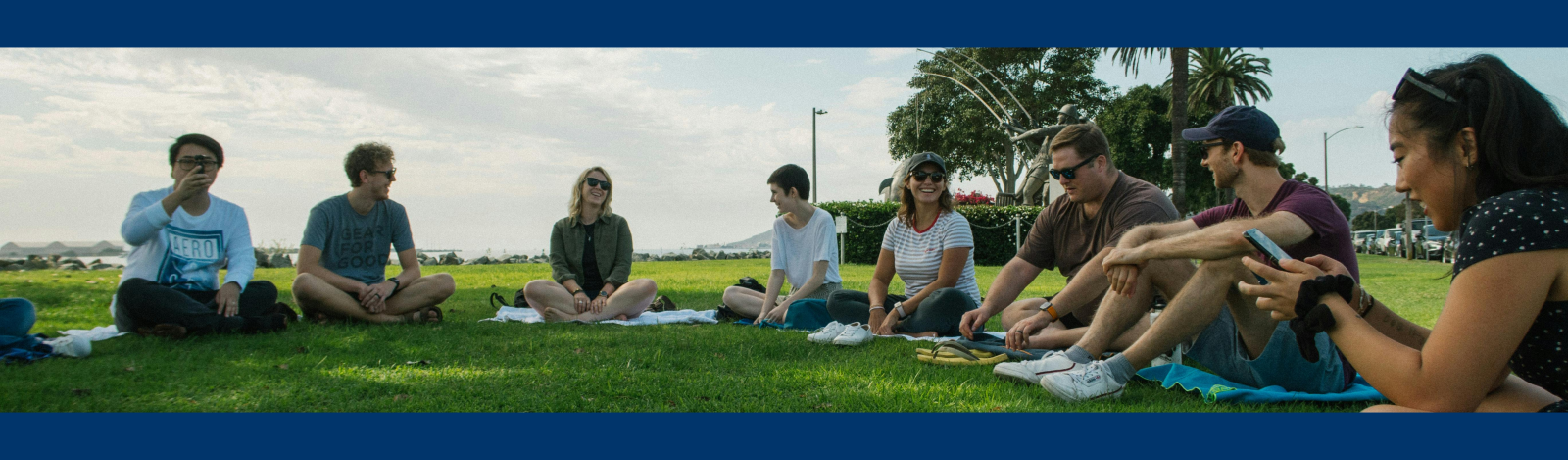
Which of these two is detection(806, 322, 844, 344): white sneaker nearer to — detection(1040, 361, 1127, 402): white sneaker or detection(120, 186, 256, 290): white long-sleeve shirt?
detection(1040, 361, 1127, 402): white sneaker

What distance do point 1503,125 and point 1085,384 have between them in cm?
160

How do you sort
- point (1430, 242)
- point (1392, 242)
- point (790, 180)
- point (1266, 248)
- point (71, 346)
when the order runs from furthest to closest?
point (1392, 242), point (1430, 242), point (790, 180), point (71, 346), point (1266, 248)

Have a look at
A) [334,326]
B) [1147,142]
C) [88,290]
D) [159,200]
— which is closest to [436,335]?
[334,326]

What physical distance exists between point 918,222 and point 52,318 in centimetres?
694

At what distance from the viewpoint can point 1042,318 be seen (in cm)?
429

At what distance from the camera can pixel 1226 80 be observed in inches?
1403

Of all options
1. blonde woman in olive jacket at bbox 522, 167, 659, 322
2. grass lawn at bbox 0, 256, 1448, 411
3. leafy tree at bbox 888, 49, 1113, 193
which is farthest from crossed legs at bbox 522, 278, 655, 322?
leafy tree at bbox 888, 49, 1113, 193

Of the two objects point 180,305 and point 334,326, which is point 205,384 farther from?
point 334,326

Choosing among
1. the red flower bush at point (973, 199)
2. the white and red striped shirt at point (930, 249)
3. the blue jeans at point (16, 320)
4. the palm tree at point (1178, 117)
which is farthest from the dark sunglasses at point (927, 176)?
the red flower bush at point (973, 199)

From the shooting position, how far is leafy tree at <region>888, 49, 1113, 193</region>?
39156 mm

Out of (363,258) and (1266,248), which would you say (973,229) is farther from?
(1266,248)

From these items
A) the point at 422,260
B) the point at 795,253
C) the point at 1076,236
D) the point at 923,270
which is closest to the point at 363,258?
the point at 795,253

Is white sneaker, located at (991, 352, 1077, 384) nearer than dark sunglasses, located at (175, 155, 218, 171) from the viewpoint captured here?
Yes

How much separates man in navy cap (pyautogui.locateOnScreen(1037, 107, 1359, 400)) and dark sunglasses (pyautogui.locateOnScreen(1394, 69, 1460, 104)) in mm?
766
